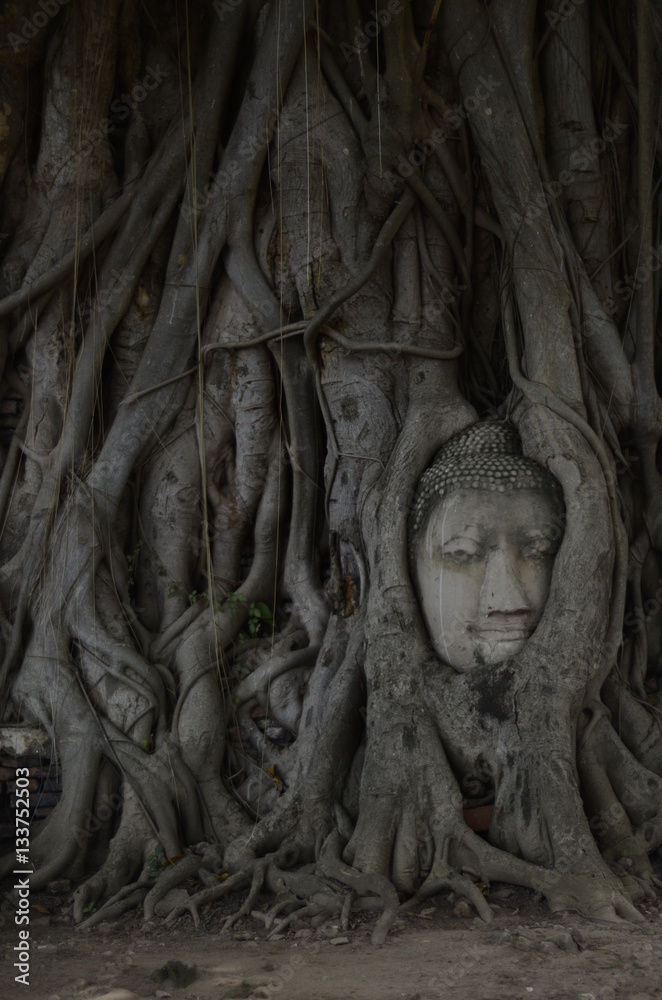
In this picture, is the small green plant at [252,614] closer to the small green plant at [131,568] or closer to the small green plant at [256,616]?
the small green plant at [256,616]

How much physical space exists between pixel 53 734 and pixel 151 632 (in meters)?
0.59

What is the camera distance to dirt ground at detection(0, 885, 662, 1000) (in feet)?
8.50

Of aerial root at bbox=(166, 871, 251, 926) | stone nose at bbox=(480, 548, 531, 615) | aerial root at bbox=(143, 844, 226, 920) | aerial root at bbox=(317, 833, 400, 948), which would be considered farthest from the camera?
stone nose at bbox=(480, 548, 531, 615)

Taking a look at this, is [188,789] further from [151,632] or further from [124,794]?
[151,632]

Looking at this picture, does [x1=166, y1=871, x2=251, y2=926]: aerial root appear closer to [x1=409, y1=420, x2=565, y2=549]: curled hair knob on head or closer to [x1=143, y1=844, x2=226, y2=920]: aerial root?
[x1=143, y1=844, x2=226, y2=920]: aerial root

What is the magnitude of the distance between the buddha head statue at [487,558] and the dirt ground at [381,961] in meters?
0.88

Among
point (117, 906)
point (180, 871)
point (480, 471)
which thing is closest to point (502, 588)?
point (480, 471)

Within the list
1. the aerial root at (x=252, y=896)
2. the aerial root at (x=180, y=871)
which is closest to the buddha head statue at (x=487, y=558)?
the aerial root at (x=252, y=896)

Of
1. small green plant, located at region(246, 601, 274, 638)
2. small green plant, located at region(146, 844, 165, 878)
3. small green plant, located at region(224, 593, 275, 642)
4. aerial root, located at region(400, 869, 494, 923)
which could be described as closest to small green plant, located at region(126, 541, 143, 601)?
small green plant, located at region(224, 593, 275, 642)

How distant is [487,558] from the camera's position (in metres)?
3.73

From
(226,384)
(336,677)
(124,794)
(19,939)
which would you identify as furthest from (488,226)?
(19,939)

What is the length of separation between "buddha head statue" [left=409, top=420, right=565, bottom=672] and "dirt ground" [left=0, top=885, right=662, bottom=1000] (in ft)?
2.88

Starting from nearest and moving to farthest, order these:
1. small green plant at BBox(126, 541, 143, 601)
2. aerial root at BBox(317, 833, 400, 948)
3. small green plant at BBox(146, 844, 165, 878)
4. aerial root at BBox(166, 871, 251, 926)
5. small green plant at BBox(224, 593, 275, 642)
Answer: aerial root at BBox(317, 833, 400, 948) → aerial root at BBox(166, 871, 251, 926) → small green plant at BBox(146, 844, 165, 878) → small green plant at BBox(224, 593, 275, 642) → small green plant at BBox(126, 541, 143, 601)

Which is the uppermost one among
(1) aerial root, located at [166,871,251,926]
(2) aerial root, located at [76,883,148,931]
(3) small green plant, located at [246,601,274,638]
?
(3) small green plant, located at [246,601,274,638]
